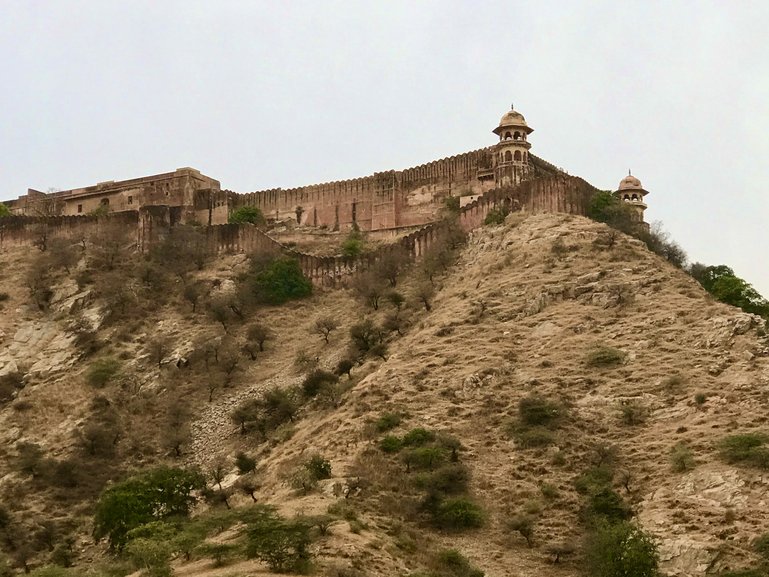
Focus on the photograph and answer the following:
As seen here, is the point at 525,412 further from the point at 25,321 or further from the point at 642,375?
the point at 25,321

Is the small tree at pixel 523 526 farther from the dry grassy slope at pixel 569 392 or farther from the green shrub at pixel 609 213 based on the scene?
the green shrub at pixel 609 213

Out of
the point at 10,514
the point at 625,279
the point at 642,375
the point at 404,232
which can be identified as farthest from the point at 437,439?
the point at 404,232

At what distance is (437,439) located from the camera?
3731cm

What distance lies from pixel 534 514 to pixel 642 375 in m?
5.95

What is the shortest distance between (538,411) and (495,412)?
4.77 ft

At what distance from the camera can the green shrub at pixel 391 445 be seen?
37125 mm

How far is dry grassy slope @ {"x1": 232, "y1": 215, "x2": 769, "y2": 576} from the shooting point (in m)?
32.9

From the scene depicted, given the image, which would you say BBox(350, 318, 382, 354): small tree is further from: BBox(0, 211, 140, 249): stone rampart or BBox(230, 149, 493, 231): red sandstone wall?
BBox(0, 211, 140, 249): stone rampart

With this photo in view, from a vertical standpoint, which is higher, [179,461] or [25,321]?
[25,321]

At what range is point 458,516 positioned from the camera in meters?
34.4

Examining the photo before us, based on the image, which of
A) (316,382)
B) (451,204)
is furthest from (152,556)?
(451,204)

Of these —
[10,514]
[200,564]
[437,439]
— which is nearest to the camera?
[200,564]

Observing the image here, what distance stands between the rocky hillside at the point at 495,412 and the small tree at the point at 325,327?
494mm

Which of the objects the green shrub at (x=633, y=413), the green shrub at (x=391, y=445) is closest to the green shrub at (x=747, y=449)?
the green shrub at (x=633, y=413)
